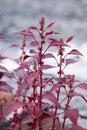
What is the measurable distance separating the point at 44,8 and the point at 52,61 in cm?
235

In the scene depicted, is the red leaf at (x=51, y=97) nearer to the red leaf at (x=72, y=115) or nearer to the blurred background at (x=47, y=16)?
the red leaf at (x=72, y=115)

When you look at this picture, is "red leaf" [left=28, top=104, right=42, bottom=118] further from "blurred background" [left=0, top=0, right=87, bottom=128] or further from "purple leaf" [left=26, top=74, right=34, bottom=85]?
"blurred background" [left=0, top=0, right=87, bottom=128]

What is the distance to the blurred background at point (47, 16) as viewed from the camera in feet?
17.7

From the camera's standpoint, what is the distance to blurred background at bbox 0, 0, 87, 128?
539cm

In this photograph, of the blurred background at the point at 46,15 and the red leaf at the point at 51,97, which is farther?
the blurred background at the point at 46,15

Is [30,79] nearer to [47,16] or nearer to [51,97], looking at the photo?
[51,97]

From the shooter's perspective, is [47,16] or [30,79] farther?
[47,16]

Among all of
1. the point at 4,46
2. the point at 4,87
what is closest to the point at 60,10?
the point at 4,46

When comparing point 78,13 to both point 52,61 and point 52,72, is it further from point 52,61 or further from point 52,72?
point 52,72

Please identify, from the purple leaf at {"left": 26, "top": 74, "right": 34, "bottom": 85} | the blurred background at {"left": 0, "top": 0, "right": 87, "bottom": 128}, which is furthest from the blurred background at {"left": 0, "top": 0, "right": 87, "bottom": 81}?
the purple leaf at {"left": 26, "top": 74, "right": 34, "bottom": 85}

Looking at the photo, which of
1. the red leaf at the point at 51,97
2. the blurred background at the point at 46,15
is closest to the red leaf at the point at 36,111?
the red leaf at the point at 51,97

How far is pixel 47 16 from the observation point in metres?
5.94

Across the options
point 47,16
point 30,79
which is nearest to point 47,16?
point 47,16

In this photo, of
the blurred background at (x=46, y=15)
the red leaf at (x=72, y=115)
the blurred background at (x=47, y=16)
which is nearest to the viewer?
the red leaf at (x=72, y=115)
